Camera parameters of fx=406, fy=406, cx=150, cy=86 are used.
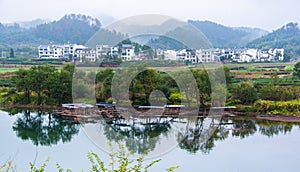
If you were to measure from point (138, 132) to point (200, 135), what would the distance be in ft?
3.66

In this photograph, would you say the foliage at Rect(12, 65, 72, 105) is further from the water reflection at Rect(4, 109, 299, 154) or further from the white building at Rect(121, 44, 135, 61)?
the white building at Rect(121, 44, 135, 61)

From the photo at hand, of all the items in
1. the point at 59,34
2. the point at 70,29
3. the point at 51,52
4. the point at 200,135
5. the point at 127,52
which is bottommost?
the point at 200,135

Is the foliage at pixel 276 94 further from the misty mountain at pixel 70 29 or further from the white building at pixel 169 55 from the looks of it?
the misty mountain at pixel 70 29

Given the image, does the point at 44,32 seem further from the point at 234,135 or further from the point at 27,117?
the point at 234,135

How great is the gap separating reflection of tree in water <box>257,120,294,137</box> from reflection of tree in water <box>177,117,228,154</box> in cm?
78

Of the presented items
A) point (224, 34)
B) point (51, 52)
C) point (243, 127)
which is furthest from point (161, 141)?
point (224, 34)

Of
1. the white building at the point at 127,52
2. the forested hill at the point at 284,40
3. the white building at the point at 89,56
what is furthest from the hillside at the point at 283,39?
the white building at the point at 89,56

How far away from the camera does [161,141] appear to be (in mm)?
6367

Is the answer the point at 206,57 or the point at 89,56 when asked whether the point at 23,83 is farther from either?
the point at 206,57

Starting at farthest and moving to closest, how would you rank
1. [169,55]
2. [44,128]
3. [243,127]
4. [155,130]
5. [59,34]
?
[59,34] → [169,55] → [44,128] → [243,127] → [155,130]

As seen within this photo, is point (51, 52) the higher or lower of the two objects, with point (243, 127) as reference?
higher

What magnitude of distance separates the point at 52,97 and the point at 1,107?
1444mm

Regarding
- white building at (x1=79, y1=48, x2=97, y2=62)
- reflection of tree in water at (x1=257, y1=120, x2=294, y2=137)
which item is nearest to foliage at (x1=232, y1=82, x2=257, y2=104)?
reflection of tree in water at (x1=257, y1=120, x2=294, y2=137)


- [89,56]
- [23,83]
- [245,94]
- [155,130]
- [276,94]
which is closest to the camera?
[155,130]
